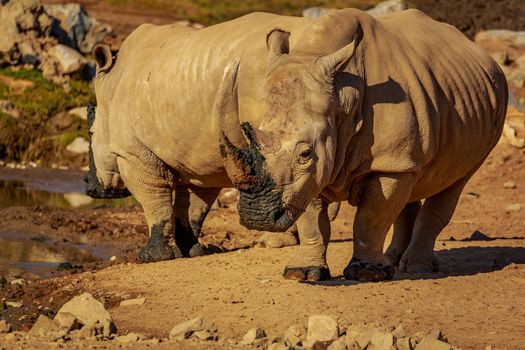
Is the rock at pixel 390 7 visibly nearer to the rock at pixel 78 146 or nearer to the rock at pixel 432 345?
the rock at pixel 78 146

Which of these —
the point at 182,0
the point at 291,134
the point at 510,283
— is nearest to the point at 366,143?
the point at 291,134

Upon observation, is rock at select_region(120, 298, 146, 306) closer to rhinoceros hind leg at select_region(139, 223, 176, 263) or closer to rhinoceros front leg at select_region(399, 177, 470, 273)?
rhinoceros hind leg at select_region(139, 223, 176, 263)

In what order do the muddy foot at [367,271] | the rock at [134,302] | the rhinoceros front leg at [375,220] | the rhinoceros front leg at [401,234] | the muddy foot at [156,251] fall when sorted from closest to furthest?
the rock at [134,302] < the rhinoceros front leg at [375,220] < the muddy foot at [367,271] < the rhinoceros front leg at [401,234] < the muddy foot at [156,251]

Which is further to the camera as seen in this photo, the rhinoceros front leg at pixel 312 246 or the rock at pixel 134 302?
the rhinoceros front leg at pixel 312 246

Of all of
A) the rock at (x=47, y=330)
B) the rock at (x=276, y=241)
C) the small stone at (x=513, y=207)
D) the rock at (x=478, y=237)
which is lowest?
the small stone at (x=513, y=207)

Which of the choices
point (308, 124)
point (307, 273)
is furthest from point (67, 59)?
point (308, 124)

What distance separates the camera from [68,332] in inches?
342

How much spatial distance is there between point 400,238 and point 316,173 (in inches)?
119

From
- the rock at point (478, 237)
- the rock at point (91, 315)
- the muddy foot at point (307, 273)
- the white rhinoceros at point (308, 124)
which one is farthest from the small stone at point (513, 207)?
the rock at point (91, 315)

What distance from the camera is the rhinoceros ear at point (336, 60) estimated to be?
982 cm

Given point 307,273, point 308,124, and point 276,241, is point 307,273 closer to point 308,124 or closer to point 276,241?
point 308,124

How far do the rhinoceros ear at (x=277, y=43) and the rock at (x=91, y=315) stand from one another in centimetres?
233

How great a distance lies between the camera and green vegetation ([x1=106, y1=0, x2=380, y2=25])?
3912cm

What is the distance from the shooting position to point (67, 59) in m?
24.6
